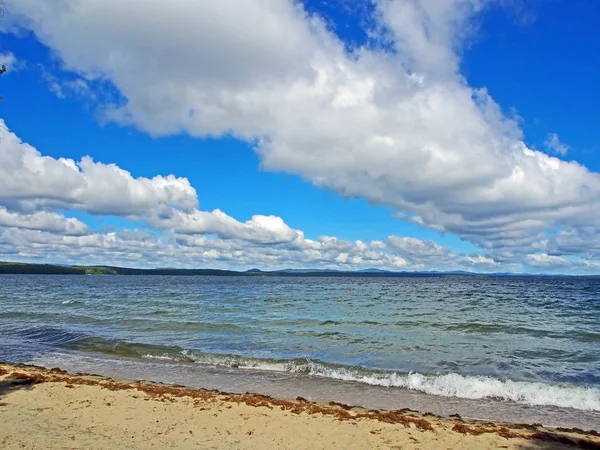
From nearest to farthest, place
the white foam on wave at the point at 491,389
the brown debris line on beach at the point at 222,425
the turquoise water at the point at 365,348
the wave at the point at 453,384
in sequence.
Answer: the brown debris line on beach at the point at 222,425 < the white foam on wave at the point at 491,389 < the wave at the point at 453,384 < the turquoise water at the point at 365,348

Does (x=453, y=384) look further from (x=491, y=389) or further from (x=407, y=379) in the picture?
(x=407, y=379)

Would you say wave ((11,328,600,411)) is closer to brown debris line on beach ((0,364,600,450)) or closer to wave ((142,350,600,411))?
wave ((142,350,600,411))

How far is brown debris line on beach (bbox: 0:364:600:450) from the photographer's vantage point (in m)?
7.95

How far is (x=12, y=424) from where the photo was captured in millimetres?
8375

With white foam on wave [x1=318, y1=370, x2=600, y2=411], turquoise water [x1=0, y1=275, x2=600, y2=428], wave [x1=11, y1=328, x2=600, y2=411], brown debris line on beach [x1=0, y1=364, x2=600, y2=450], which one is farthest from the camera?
turquoise water [x1=0, y1=275, x2=600, y2=428]

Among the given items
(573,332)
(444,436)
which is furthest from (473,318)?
(444,436)

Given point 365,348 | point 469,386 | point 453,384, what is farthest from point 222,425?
point 365,348

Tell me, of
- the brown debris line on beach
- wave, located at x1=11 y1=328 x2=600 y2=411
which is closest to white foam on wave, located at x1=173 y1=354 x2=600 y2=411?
wave, located at x1=11 y1=328 x2=600 y2=411

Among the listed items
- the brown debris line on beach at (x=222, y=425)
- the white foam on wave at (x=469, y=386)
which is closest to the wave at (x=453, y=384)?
the white foam on wave at (x=469, y=386)

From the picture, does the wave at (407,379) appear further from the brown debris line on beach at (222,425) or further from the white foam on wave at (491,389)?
the brown debris line on beach at (222,425)

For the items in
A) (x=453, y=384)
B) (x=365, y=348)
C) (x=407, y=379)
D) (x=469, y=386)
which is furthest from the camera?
(x=365, y=348)

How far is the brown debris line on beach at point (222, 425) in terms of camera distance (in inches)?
313

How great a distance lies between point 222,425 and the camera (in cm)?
877

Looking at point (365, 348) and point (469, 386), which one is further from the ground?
point (469, 386)
